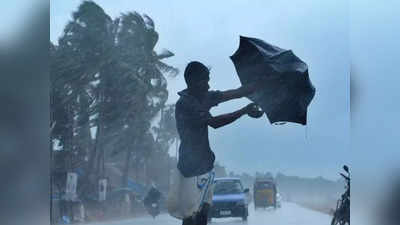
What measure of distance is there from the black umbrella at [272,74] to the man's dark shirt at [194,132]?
32cm

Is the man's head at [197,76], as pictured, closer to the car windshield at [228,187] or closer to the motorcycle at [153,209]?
the car windshield at [228,187]

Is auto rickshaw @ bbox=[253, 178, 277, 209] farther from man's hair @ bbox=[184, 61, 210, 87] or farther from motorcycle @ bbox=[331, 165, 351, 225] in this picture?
man's hair @ bbox=[184, 61, 210, 87]

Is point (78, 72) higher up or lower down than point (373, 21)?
lower down

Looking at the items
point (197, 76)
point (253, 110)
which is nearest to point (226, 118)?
point (253, 110)

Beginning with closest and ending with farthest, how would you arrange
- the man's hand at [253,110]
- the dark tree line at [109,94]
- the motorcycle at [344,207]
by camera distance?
the dark tree line at [109,94] < the man's hand at [253,110] < the motorcycle at [344,207]

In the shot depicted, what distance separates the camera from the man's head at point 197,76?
457 cm

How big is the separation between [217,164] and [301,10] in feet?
→ 4.77

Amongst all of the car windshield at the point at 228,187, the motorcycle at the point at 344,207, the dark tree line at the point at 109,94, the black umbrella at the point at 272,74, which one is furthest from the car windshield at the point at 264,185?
the dark tree line at the point at 109,94

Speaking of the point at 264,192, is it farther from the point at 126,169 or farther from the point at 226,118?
the point at 126,169

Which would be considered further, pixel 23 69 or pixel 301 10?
pixel 301 10

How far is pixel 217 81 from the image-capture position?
15.1 ft

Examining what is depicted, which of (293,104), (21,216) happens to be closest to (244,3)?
(293,104)

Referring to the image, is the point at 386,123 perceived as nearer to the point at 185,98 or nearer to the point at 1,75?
the point at 185,98

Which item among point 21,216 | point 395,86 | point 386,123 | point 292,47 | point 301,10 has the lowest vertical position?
point 21,216
